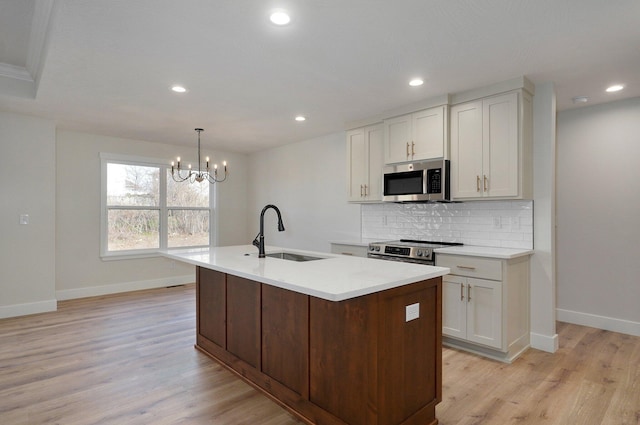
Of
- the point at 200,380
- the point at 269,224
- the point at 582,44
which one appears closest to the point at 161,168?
the point at 269,224

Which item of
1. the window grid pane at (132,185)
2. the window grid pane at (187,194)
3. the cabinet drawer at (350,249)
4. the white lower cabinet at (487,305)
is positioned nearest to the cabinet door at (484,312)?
the white lower cabinet at (487,305)

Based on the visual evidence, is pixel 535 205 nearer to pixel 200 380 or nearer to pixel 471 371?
pixel 471 371

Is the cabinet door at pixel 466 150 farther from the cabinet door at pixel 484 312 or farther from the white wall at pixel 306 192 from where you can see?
the white wall at pixel 306 192

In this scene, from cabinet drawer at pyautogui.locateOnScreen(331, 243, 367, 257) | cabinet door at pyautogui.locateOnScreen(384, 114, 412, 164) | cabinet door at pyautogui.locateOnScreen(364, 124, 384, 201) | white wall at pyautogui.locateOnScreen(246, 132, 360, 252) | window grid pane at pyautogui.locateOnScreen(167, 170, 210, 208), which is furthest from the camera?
window grid pane at pyautogui.locateOnScreen(167, 170, 210, 208)

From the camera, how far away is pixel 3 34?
2898 millimetres

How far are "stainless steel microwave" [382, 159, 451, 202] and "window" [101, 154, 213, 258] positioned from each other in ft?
12.5

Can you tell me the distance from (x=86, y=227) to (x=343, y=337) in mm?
4929

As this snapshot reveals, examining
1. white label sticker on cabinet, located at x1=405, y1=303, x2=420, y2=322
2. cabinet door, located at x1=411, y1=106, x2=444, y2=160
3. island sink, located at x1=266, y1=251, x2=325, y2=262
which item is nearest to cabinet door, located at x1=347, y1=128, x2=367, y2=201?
cabinet door, located at x1=411, y1=106, x2=444, y2=160

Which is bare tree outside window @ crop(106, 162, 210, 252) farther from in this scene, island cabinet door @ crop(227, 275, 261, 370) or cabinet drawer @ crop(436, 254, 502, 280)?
cabinet drawer @ crop(436, 254, 502, 280)

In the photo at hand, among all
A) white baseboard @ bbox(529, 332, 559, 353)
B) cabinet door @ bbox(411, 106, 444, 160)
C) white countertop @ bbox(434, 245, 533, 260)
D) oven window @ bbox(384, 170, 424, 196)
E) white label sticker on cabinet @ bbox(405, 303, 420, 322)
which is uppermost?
cabinet door @ bbox(411, 106, 444, 160)

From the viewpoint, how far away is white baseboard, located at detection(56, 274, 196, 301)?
508 centimetres

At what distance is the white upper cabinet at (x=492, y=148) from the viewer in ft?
10.2

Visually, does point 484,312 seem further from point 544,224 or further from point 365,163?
point 365,163

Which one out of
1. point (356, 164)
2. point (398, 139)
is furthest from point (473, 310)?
point (356, 164)
